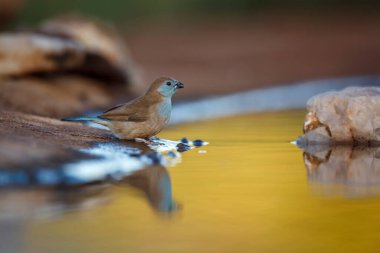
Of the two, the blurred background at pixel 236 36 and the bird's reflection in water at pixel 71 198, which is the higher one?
the blurred background at pixel 236 36

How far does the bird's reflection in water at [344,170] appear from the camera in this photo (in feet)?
19.2

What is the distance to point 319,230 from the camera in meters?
4.80

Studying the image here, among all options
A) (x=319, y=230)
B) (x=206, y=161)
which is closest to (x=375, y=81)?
(x=206, y=161)

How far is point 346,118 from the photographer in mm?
7809

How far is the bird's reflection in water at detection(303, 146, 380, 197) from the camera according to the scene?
5864 mm

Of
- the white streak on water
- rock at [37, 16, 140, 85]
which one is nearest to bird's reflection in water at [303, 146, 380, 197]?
the white streak on water

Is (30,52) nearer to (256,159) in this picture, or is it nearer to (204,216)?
(256,159)

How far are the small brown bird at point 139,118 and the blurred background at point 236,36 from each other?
692 centimetres

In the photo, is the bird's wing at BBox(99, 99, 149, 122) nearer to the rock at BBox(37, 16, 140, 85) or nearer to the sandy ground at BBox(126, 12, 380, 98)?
the rock at BBox(37, 16, 140, 85)

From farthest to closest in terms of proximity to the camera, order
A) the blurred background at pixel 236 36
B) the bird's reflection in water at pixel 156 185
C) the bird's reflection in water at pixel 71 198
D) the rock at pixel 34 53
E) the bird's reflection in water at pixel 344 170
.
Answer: the blurred background at pixel 236 36
the rock at pixel 34 53
the bird's reflection in water at pixel 344 170
the bird's reflection in water at pixel 156 185
the bird's reflection in water at pixel 71 198

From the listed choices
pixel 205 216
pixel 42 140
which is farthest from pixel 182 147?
pixel 205 216

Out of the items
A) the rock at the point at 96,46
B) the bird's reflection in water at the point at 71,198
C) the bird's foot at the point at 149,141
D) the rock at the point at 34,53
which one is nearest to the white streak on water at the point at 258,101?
the rock at the point at 96,46

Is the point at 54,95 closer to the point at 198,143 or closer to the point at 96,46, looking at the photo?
the point at 96,46

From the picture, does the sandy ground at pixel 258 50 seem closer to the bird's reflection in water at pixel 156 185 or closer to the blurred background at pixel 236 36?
the blurred background at pixel 236 36
